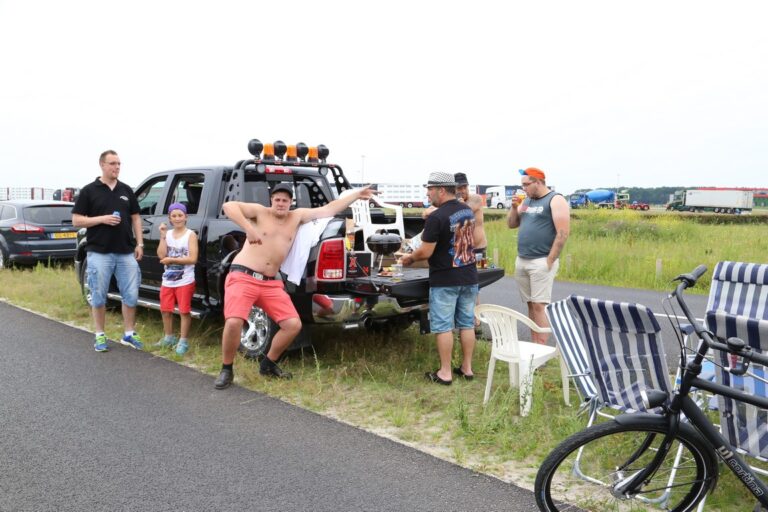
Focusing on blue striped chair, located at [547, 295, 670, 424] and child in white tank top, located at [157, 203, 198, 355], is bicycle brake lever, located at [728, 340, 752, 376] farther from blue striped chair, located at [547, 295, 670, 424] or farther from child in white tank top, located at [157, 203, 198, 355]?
child in white tank top, located at [157, 203, 198, 355]

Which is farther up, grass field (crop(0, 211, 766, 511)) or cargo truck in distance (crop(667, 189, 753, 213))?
cargo truck in distance (crop(667, 189, 753, 213))

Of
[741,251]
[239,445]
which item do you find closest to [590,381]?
[239,445]

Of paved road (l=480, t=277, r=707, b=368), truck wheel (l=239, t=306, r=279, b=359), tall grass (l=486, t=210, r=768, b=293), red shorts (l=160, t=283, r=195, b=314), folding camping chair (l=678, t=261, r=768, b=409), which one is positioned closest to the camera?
folding camping chair (l=678, t=261, r=768, b=409)

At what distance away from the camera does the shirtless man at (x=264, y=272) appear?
524 cm

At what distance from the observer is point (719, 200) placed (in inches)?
2328

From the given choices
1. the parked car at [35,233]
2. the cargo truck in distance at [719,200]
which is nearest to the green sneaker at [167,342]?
the parked car at [35,233]

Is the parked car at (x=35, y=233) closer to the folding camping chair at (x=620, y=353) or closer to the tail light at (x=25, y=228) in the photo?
the tail light at (x=25, y=228)

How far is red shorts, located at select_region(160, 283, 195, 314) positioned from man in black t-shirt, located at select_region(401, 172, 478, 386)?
2.43 metres

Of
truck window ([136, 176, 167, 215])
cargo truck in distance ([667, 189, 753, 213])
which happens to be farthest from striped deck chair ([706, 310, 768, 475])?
cargo truck in distance ([667, 189, 753, 213])

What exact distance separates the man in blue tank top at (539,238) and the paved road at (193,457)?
104 inches

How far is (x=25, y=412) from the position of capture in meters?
4.73

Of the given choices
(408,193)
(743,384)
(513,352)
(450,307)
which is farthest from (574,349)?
(408,193)

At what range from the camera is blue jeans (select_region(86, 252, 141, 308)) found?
638cm

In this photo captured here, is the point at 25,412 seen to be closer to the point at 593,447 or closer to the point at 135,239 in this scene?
the point at 135,239
